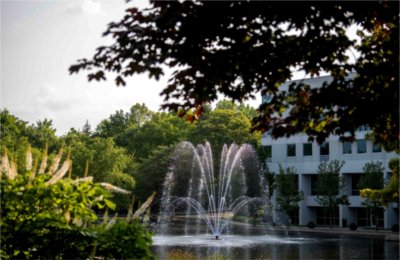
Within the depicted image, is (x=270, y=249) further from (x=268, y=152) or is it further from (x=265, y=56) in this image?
(x=268, y=152)

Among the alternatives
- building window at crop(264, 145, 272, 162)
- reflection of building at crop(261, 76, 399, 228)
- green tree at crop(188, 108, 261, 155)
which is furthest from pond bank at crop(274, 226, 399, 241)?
green tree at crop(188, 108, 261, 155)

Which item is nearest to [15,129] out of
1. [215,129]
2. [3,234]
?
[215,129]

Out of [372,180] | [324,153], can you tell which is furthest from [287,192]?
[372,180]

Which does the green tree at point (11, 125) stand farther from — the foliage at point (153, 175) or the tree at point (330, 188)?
the tree at point (330, 188)

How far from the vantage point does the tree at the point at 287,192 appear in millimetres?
51812

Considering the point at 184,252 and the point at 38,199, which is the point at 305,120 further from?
the point at 184,252

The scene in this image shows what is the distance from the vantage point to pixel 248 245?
3122 cm

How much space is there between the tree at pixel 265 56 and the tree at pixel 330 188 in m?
42.8

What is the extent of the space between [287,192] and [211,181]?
6.69 metres

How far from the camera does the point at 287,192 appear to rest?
171 ft

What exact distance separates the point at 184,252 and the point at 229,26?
69.2ft

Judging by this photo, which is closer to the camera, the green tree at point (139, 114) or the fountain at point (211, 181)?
the fountain at point (211, 181)

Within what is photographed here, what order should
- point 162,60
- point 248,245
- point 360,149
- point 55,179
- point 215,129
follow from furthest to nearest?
point 215,129 → point 360,149 → point 248,245 → point 55,179 → point 162,60

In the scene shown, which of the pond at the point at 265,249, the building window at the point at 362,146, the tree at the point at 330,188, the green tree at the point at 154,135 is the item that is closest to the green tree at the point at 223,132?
the building window at the point at 362,146
